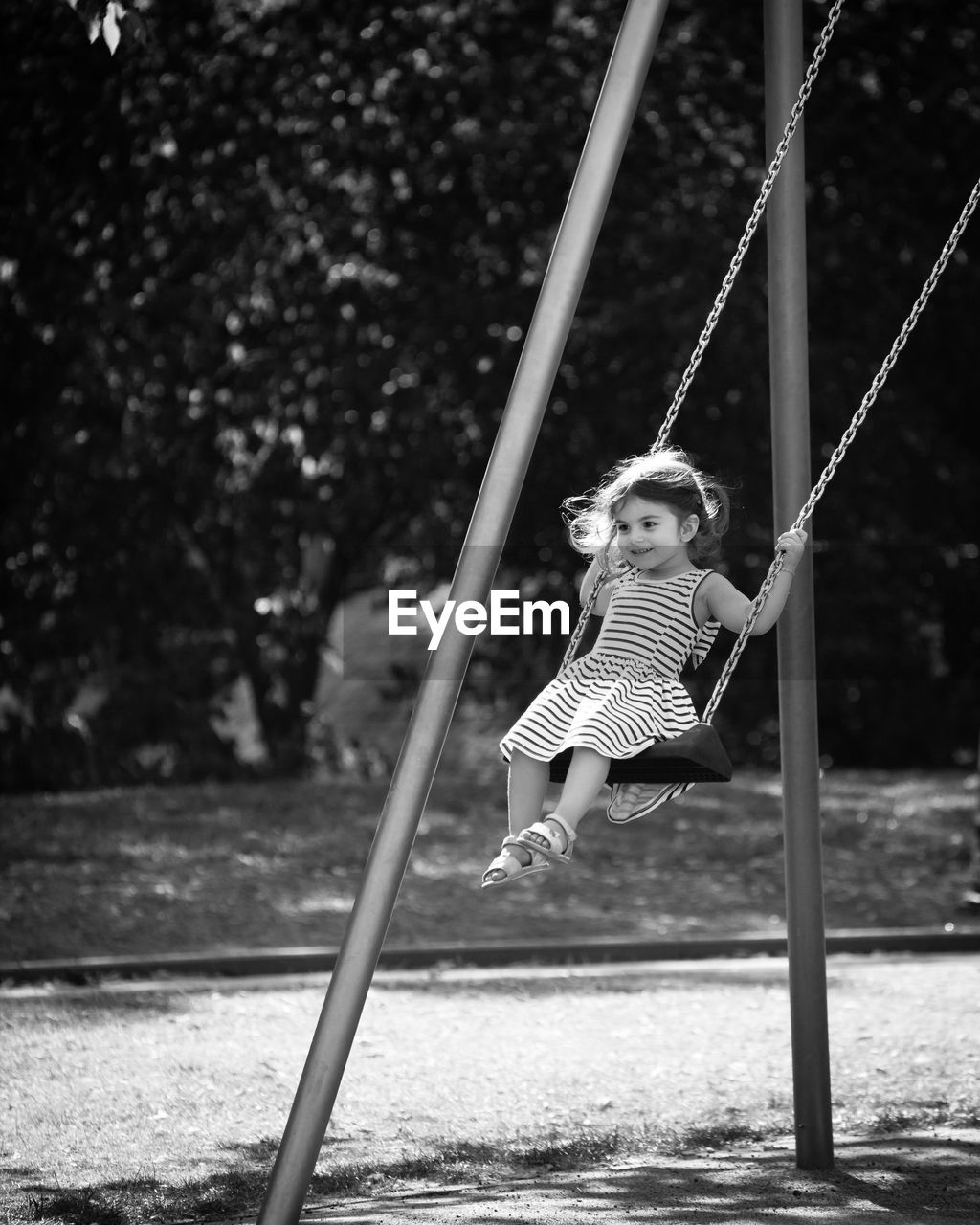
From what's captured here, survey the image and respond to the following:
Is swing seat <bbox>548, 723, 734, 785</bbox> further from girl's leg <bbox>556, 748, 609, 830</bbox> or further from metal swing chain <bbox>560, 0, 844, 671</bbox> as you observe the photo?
metal swing chain <bbox>560, 0, 844, 671</bbox>

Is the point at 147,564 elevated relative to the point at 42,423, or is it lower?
lower

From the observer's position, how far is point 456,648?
159 inches

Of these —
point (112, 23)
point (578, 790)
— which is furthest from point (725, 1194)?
point (112, 23)

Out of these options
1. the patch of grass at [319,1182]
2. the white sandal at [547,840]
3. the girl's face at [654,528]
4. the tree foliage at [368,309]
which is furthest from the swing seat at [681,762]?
the tree foliage at [368,309]

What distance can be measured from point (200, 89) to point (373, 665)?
570 cm

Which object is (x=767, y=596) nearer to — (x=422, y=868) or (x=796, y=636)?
(x=796, y=636)

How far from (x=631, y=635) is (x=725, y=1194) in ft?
5.17

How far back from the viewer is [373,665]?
16.0 m

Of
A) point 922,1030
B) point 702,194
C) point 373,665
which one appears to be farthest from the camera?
point 373,665

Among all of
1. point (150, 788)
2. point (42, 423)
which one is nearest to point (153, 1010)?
point (150, 788)

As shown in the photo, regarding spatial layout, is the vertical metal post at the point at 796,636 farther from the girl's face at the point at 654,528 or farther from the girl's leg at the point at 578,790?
the girl's leg at the point at 578,790

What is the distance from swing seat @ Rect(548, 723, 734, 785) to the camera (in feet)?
13.1

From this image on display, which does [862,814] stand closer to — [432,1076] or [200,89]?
[432,1076]

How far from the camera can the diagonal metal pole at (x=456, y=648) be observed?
3852mm
